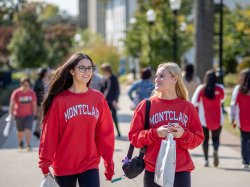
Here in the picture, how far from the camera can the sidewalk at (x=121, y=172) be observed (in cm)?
1043

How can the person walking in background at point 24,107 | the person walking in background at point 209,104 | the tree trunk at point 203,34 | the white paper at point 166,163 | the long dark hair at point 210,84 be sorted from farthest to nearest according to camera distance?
the tree trunk at point 203,34 < the person walking in background at point 24,107 < the person walking in background at point 209,104 < the long dark hair at point 210,84 < the white paper at point 166,163

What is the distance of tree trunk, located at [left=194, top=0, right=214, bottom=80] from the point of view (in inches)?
964

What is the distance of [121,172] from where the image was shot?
37.6 ft

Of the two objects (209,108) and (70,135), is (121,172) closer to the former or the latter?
(209,108)

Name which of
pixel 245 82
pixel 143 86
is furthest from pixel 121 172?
pixel 143 86

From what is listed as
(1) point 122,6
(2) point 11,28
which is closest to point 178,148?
(2) point 11,28

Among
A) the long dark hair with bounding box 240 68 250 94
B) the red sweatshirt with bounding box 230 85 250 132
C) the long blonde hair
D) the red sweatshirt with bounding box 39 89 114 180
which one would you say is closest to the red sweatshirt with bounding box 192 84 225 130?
the red sweatshirt with bounding box 230 85 250 132

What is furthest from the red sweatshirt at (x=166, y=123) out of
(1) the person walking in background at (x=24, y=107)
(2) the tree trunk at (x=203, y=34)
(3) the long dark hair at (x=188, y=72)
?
(2) the tree trunk at (x=203, y=34)

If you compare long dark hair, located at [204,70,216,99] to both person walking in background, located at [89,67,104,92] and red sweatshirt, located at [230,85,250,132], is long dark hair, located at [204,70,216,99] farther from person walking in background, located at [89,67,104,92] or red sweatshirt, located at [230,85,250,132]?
person walking in background, located at [89,67,104,92]

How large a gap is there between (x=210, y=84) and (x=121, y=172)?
1.92 meters

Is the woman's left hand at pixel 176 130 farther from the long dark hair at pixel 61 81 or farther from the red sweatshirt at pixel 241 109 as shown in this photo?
the red sweatshirt at pixel 241 109

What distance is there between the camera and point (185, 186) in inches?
241

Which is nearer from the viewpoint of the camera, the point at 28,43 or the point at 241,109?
the point at 241,109

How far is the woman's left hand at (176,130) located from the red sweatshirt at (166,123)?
0.10 meters
